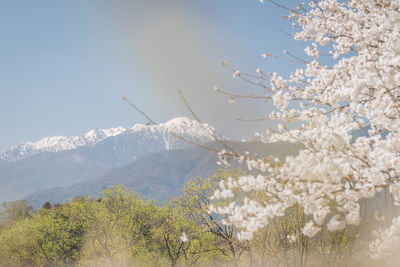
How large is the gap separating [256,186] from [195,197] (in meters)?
17.5

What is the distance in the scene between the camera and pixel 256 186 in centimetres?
401

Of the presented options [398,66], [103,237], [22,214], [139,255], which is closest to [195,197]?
[103,237]

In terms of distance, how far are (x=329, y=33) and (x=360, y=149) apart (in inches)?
113

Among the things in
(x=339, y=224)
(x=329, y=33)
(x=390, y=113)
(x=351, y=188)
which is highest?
(x=329, y=33)

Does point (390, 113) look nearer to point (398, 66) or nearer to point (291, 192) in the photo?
point (398, 66)

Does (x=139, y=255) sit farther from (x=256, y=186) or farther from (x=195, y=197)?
(x=256, y=186)

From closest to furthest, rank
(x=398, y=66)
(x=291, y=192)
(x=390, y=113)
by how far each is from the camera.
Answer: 1. (x=398, y=66)
2. (x=390, y=113)
3. (x=291, y=192)

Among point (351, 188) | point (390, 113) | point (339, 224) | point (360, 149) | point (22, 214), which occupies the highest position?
point (22, 214)

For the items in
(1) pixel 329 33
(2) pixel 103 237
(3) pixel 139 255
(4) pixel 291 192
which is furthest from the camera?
(3) pixel 139 255

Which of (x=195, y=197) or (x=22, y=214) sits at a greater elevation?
(x=22, y=214)

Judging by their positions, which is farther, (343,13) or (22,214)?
(22,214)

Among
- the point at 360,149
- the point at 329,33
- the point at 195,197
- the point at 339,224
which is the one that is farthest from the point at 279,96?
the point at 195,197

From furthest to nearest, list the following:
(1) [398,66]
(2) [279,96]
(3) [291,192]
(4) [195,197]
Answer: (4) [195,197] < (2) [279,96] < (3) [291,192] < (1) [398,66]

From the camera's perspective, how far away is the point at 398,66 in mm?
3281
